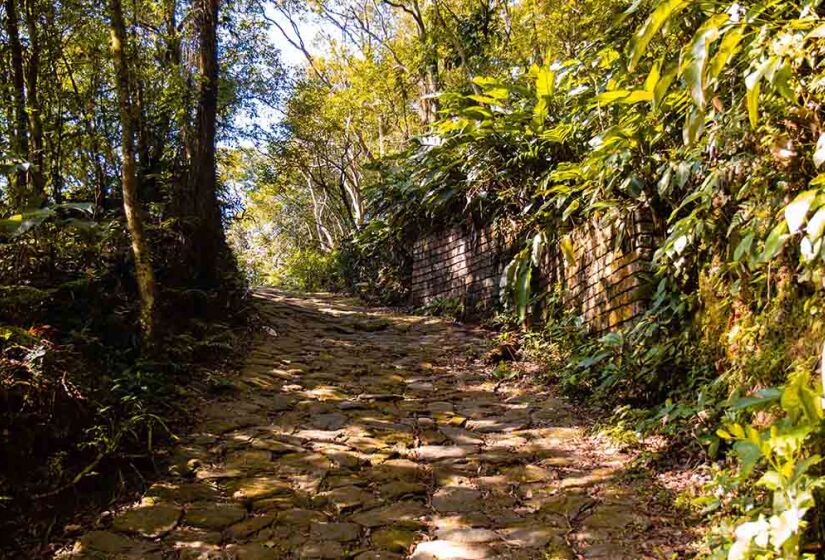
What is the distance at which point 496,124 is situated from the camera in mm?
5809

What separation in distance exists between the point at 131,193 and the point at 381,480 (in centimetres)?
260

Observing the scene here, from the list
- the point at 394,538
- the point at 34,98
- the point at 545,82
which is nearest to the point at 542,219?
the point at 545,82

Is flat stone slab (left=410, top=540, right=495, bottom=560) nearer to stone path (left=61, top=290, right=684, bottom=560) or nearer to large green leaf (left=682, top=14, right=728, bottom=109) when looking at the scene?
stone path (left=61, top=290, right=684, bottom=560)

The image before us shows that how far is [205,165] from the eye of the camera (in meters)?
5.58

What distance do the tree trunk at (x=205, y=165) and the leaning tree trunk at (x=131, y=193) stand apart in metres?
1.30

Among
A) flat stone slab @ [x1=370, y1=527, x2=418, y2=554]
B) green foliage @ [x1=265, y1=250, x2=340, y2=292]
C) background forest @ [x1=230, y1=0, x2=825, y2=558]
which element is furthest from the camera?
green foliage @ [x1=265, y1=250, x2=340, y2=292]

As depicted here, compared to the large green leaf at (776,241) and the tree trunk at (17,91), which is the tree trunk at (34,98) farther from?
the large green leaf at (776,241)

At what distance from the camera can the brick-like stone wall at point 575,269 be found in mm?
4016

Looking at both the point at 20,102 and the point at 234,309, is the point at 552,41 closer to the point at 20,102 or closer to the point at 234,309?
the point at 234,309

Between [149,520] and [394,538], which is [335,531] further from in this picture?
[149,520]

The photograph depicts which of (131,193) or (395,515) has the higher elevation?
(131,193)

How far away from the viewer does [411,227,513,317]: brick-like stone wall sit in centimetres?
662

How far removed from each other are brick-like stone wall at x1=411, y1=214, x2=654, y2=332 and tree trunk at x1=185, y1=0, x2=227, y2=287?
3.05 m

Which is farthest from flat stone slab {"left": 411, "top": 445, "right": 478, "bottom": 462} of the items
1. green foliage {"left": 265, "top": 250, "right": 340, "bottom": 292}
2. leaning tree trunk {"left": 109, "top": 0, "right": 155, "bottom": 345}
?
green foliage {"left": 265, "top": 250, "right": 340, "bottom": 292}
